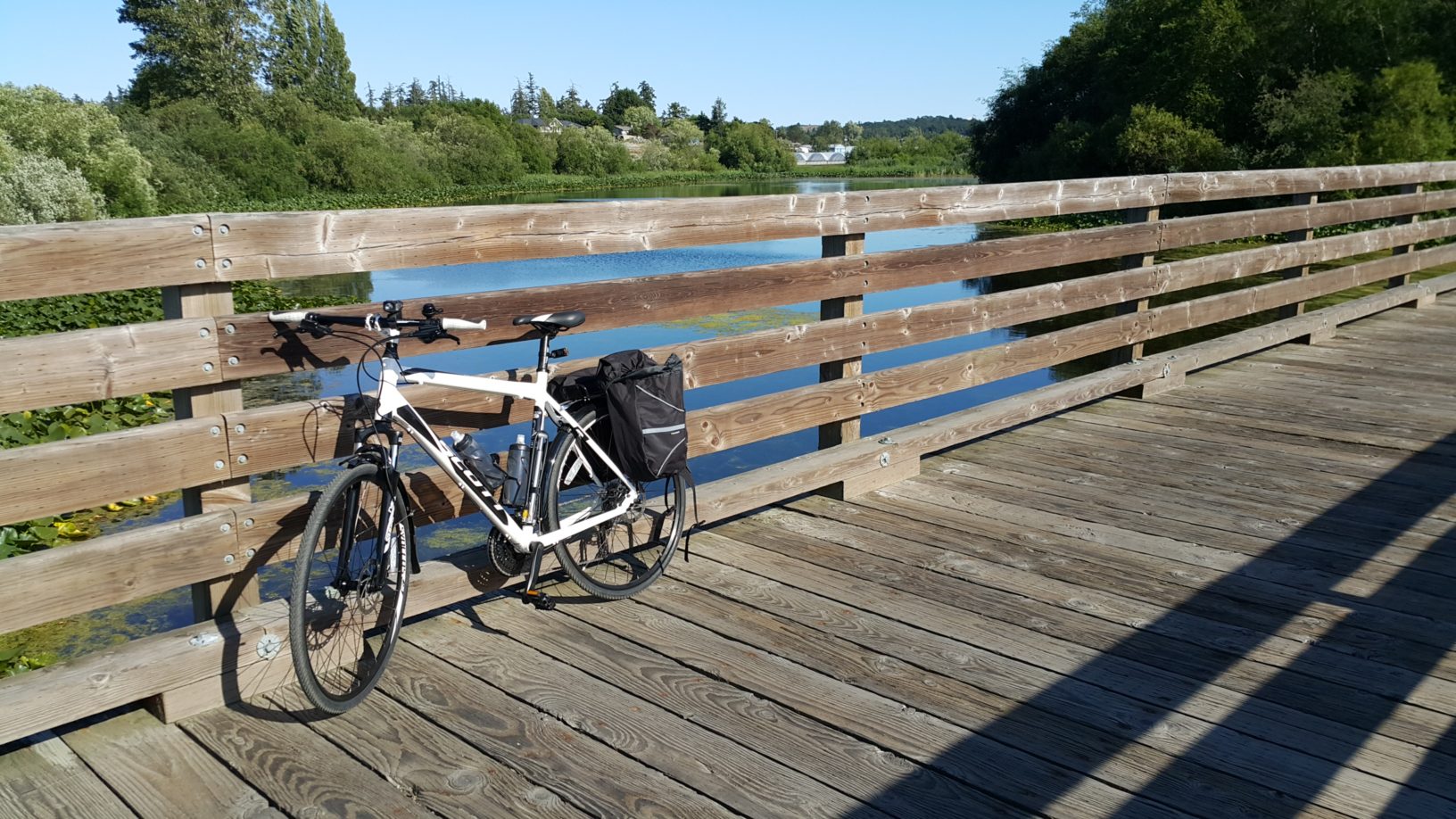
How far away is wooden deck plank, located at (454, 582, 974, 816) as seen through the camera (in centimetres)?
254

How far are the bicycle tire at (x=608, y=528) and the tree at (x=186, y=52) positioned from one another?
246ft

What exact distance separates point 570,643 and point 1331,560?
2.67 metres

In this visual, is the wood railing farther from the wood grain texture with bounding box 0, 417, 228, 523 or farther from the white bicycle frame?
the white bicycle frame

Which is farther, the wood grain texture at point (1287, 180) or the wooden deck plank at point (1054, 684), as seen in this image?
the wood grain texture at point (1287, 180)

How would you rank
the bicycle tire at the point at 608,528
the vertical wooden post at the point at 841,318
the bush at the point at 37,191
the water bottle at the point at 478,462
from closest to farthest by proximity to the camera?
the water bottle at the point at 478,462 < the bicycle tire at the point at 608,528 < the vertical wooden post at the point at 841,318 < the bush at the point at 37,191

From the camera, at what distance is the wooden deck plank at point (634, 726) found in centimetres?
251

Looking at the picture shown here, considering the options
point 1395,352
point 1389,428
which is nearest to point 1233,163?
point 1395,352

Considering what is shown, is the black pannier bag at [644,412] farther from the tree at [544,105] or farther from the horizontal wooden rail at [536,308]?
the tree at [544,105]

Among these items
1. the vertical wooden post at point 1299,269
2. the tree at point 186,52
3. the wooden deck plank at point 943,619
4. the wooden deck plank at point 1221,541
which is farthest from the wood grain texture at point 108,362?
the tree at point 186,52

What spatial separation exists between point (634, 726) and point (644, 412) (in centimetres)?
103

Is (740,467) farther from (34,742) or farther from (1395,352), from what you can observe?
(34,742)

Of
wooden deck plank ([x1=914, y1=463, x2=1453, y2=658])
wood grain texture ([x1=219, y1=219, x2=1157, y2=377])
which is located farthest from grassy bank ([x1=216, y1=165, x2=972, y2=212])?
wooden deck plank ([x1=914, y1=463, x2=1453, y2=658])

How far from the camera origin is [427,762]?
2.66 metres

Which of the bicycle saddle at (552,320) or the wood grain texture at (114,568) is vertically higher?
the bicycle saddle at (552,320)
